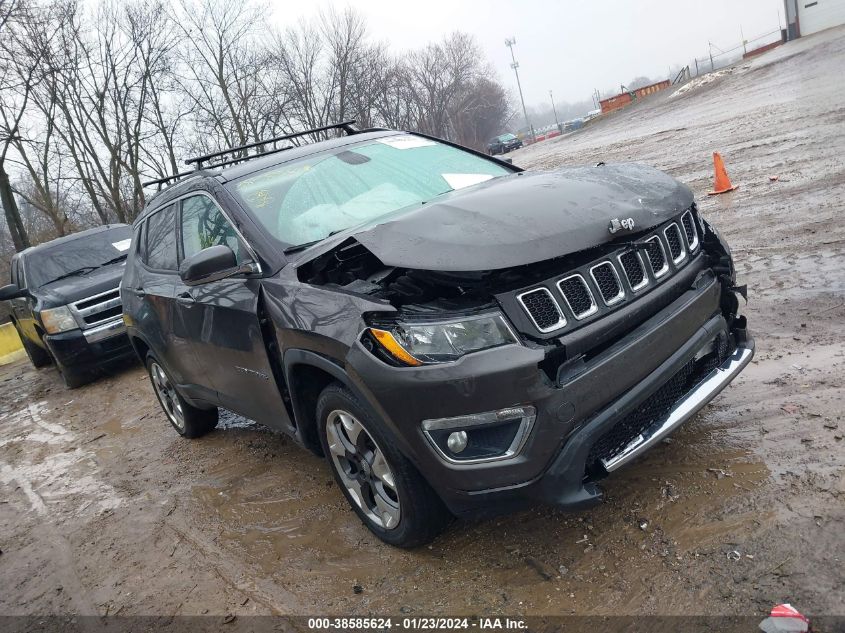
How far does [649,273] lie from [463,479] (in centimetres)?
115

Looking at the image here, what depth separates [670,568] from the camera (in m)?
2.64

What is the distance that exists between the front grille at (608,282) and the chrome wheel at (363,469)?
1.11 meters

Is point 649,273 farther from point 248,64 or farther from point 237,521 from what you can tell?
point 248,64

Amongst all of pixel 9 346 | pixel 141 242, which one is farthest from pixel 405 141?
pixel 9 346

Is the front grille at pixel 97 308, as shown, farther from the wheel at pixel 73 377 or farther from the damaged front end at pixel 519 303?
the damaged front end at pixel 519 303

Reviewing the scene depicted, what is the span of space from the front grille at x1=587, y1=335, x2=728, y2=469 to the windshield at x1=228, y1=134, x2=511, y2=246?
161cm

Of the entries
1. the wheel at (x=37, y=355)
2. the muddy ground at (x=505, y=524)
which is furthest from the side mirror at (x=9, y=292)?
the muddy ground at (x=505, y=524)

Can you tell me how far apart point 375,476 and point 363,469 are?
0.08m

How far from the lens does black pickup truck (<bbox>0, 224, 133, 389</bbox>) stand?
28.9 feet

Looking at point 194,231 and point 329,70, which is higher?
point 329,70

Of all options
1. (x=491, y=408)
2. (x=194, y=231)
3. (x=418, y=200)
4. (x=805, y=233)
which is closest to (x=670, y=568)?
(x=491, y=408)

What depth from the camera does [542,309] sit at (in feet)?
8.39

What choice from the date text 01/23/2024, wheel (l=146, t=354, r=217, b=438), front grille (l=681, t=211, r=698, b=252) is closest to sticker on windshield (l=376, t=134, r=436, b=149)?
front grille (l=681, t=211, r=698, b=252)

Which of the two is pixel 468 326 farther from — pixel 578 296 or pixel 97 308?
pixel 97 308
